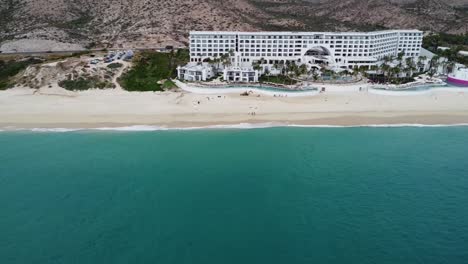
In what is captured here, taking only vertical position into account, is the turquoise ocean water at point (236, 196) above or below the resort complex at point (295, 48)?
below

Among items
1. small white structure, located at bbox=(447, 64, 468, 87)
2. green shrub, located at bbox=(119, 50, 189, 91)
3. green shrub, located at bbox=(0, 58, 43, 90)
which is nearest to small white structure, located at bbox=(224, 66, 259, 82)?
green shrub, located at bbox=(119, 50, 189, 91)

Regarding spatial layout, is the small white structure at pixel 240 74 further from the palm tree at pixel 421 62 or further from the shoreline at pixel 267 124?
the palm tree at pixel 421 62

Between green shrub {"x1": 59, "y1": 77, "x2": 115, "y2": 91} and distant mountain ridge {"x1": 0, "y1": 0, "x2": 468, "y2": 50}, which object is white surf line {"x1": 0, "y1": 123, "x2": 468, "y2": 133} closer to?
green shrub {"x1": 59, "y1": 77, "x2": 115, "y2": 91}

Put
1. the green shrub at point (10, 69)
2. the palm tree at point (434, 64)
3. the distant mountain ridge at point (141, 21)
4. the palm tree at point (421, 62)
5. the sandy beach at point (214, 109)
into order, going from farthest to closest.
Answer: the distant mountain ridge at point (141, 21), the palm tree at point (421, 62), the palm tree at point (434, 64), the green shrub at point (10, 69), the sandy beach at point (214, 109)

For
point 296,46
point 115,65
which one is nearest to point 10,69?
point 115,65

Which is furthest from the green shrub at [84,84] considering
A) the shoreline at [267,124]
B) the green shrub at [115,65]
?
the shoreline at [267,124]

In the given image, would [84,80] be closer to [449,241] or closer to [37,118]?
[37,118]

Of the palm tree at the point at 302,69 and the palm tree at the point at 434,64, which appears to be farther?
the palm tree at the point at 434,64
